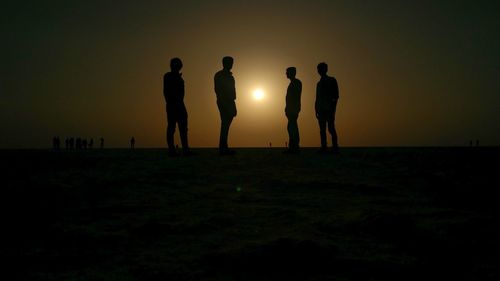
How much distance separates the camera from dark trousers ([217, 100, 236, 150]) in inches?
528

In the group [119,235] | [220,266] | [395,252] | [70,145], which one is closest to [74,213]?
[119,235]

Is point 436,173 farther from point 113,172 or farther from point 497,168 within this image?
point 113,172

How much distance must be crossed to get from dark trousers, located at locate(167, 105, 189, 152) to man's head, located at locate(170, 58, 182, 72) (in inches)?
43.1

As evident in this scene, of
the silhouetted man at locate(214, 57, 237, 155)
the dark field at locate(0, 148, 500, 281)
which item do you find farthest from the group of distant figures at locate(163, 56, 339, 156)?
the dark field at locate(0, 148, 500, 281)

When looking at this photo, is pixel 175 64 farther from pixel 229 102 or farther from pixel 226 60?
pixel 229 102

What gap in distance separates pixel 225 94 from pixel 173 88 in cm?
167

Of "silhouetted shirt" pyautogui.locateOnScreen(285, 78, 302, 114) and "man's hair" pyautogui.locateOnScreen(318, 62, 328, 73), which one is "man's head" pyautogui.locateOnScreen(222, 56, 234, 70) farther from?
"man's hair" pyautogui.locateOnScreen(318, 62, 328, 73)

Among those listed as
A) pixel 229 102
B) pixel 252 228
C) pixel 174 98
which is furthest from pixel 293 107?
pixel 252 228

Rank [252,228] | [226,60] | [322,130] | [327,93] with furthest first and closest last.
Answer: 1. [322,130]
2. [327,93]
3. [226,60]
4. [252,228]

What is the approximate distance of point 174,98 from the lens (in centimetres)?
1258

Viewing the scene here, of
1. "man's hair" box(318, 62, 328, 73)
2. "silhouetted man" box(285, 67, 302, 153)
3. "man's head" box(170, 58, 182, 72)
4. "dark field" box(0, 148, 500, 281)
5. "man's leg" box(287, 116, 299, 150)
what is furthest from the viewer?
"man's leg" box(287, 116, 299, 150)

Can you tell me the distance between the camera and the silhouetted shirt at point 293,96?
15.1 metres

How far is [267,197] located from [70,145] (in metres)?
43.4

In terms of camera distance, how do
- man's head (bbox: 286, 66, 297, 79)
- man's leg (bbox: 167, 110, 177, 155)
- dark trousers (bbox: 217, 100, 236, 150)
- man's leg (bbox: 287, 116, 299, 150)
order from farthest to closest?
man's leg (bbox: 287, 116, 299, 150) < man's head (bbox: 286, 66, 297, 79) < dark trousers (bbox: 217, 100, 236, 150) < man's leg (bbox: 167, 110, 177, 155)
